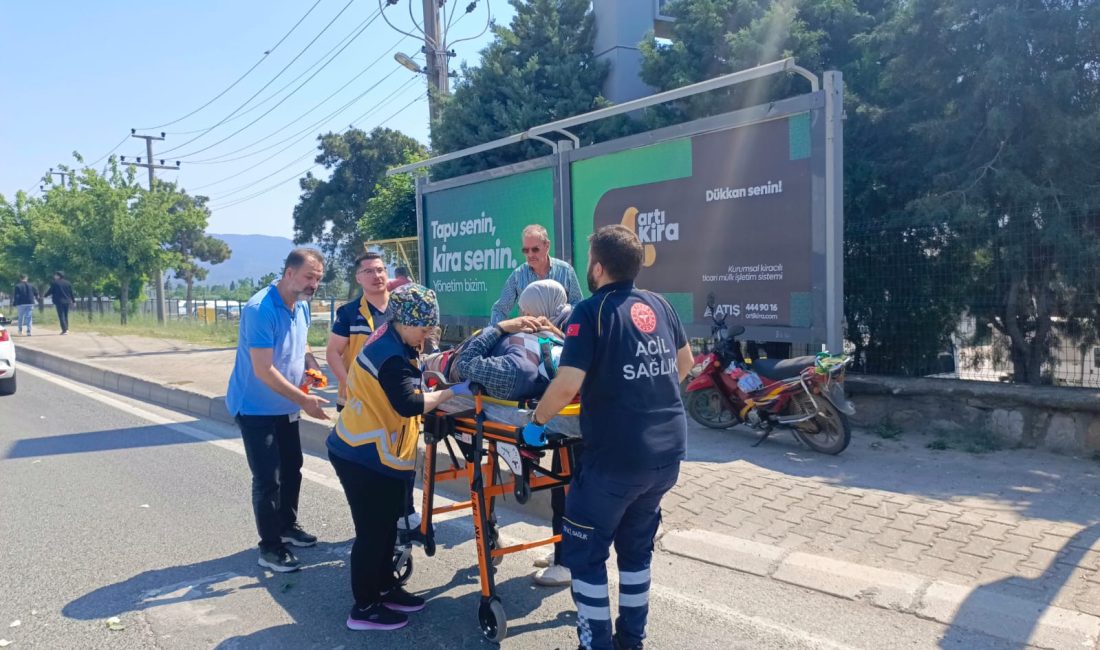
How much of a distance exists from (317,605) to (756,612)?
7.28 ft

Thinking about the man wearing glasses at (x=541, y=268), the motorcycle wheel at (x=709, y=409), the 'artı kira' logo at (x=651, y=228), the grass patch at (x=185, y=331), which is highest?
the 'artı kira' logo at (x=651, y=228)

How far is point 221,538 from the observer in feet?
17.1

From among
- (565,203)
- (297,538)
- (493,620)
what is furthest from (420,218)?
(493,620)

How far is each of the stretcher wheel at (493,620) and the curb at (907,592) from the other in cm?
150

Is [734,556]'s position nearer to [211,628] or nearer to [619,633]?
[619,633]

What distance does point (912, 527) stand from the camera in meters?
4.75

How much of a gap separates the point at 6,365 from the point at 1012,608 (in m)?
13.1

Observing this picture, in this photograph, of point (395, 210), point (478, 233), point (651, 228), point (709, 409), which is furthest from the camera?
point (395, 210)

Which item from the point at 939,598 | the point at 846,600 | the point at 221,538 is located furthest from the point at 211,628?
the point at 939,598

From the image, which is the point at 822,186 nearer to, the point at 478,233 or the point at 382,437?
the point at 382,437

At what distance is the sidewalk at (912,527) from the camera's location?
3.79 metres

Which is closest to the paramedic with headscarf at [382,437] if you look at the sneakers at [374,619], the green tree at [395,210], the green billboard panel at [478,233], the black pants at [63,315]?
the sneakers at [374,619]

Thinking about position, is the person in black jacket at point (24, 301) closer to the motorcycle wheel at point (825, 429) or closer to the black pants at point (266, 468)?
the black pants at point (266, 468)

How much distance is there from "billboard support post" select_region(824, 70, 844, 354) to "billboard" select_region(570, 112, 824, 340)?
0.32 ft
